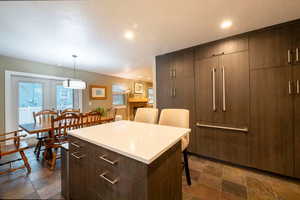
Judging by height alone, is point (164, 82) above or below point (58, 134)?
above

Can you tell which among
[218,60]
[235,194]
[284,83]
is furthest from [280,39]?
[235,194]

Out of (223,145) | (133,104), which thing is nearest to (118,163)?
(223,145)

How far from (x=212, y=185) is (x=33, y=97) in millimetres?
4865

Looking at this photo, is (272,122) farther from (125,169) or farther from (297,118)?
(125,169)

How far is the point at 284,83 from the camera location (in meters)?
1.73

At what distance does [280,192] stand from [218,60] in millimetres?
2077

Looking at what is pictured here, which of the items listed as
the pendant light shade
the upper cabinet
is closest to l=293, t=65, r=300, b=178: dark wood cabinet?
the upper cabinet

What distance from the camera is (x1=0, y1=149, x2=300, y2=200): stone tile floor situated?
149 centimetres

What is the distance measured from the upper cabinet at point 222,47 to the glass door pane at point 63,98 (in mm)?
4356

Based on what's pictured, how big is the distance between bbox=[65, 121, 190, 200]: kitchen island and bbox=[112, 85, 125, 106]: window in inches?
183

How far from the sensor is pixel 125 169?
837 millimetres

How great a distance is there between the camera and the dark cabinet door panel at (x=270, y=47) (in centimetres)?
173

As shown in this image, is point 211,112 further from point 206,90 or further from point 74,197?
point 74,197

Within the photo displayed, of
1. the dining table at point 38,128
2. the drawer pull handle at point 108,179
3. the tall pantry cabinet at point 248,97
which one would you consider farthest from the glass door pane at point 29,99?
the tall pantry cabinet at point 248,97
